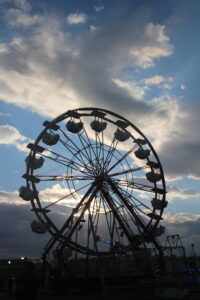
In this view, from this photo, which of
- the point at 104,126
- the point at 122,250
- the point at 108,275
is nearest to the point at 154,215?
the point at 122,250

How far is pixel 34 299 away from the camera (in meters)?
5.91

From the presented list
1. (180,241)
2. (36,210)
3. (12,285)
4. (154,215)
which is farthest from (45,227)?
(180,241)

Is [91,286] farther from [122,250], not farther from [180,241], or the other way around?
[180,241]

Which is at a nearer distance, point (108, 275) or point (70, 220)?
point (108, 275)

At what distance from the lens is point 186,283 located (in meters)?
13.4

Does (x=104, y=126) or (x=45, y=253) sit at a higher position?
(x=104, y=126)

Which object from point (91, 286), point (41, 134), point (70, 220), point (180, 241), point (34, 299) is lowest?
point (91, 286)

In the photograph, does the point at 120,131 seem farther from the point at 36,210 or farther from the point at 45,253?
the point at 45,253

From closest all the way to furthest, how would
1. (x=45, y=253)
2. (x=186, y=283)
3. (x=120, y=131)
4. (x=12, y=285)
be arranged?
(x=186, y=283)
(x=12, y=285)
(x=45, y=253)
(x=120, y=131)

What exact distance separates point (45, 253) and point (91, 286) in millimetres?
4077

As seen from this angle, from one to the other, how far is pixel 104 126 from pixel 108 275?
12053 millimetres

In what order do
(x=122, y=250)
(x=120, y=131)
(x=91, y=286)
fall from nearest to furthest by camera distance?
(x=91, y=286), (x=122, y=250), (x=120, y=131)

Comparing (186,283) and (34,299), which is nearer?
(34,299)

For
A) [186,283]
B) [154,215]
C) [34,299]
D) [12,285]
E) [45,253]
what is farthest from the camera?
[154,215]
